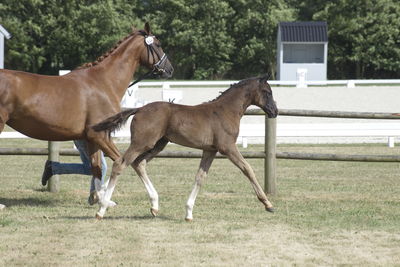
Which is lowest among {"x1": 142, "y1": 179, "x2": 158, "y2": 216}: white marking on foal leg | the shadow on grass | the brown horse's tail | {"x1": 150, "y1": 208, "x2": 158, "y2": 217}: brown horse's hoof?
the shadow on grass

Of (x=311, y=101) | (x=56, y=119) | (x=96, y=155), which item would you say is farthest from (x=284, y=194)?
(x=311, y=101)

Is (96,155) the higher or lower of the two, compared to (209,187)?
higher

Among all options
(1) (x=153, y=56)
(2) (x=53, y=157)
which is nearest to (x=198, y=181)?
(1) (x=153, y=56)

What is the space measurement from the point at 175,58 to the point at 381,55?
1211 cm

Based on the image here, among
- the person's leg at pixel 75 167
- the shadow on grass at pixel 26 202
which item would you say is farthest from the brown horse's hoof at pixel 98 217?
the shadow on grass at pixel 26 202

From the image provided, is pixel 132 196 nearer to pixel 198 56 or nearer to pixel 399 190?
pixel 399 190

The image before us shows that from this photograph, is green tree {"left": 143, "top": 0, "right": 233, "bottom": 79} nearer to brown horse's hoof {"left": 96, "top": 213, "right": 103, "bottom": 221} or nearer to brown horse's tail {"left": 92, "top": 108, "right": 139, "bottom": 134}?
brown horse's tail {"left": 92, "top": 108, "right": 139, "bottom": 134}

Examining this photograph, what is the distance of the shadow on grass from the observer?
10.9 meters

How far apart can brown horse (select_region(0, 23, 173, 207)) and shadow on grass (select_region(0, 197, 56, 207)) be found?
1002mm

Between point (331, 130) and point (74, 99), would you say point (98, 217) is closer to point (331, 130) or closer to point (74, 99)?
point (74, 99)

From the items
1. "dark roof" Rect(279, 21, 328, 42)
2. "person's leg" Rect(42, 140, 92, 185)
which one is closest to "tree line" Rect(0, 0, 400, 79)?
"dark roof" Rect(279, 21, 328, 42)

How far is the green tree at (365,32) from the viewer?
4481 cm

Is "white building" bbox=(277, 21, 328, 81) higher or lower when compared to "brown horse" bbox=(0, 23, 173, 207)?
lower

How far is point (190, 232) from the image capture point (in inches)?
341
